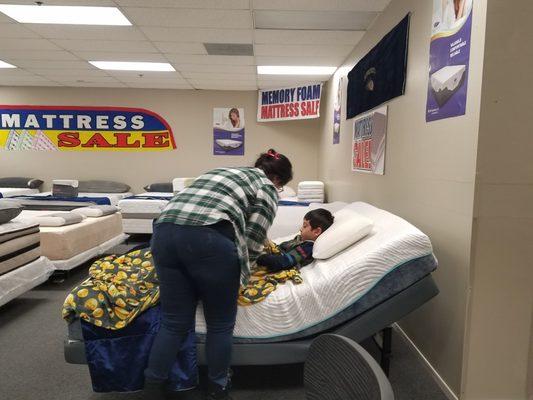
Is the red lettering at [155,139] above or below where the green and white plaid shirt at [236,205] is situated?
above

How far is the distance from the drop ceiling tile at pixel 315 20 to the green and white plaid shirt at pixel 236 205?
7.15 feet

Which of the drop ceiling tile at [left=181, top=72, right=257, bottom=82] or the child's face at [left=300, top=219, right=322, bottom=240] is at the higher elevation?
the drop ceiling tile at [left=181, top=72, right=257, bottom=82]

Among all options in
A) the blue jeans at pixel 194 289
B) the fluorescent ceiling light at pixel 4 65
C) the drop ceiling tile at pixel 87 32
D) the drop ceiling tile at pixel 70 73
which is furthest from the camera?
the drop ceiling tile at pixel 70 73

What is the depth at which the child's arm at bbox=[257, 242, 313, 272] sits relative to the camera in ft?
7.22

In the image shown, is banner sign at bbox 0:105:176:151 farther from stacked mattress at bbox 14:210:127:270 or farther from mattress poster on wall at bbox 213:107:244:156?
stacked mattress at bbox 14:210:127:270

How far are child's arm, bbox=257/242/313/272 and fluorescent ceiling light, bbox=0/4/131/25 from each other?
2.61 metres

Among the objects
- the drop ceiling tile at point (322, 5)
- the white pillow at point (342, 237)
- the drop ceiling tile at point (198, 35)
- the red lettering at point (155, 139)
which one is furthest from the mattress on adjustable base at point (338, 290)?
the red lettering at point (155, 139)

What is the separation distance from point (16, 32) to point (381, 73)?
366 centimetres

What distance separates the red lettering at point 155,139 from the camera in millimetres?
7133

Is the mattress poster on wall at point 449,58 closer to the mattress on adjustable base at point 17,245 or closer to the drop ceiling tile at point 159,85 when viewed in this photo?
the mattress on adjustable base at point 17,245

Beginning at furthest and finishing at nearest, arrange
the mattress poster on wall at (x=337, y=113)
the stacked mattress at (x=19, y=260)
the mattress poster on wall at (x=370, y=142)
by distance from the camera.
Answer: the mattress poster on wall at (x=337, y=113)
the mattress poster on wall at (x=370, y=142)
the stacked mattress at (x=19, y=260)

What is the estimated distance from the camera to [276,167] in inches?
78.7

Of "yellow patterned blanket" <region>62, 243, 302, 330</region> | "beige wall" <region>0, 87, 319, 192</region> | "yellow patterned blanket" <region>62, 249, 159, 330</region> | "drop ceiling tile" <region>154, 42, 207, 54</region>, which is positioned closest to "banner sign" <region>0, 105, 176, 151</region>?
"beige wall" <region>0, 87, 319, 192</region>

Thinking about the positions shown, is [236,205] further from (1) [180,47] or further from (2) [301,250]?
(1) [180,47]
